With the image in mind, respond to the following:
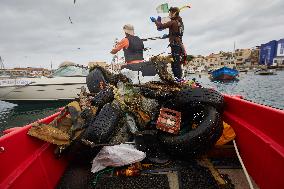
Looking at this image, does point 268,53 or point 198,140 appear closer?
point 198,140

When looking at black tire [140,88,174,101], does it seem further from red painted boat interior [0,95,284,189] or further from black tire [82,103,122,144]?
red painted boat interior [0,95,284,189]

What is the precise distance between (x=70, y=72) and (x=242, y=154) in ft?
43.2

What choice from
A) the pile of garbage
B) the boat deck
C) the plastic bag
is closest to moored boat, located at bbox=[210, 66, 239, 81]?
the pile of garbage

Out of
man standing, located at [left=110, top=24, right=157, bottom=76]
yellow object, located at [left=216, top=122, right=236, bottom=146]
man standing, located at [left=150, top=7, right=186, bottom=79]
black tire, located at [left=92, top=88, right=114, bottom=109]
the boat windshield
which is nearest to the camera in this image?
yellow object, located at [left=216, top=122, right=236, bottom=146]

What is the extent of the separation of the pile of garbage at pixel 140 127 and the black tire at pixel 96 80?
2.11 metres

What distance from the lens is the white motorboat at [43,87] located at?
1363 cm

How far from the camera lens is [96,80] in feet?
20.1

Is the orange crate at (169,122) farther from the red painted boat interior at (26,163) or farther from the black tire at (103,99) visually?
the red painted boat interior at (26,163)

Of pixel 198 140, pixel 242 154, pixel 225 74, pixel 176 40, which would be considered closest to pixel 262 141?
pixel 242 154

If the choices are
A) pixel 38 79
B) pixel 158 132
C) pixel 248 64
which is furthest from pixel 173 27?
pixel 248 64

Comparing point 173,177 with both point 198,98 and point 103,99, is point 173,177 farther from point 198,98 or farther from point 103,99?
point 103,99

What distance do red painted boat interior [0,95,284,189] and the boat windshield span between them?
11.9m

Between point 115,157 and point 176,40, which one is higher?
point 176,40

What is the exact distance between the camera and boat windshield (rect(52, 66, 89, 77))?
14142mm
